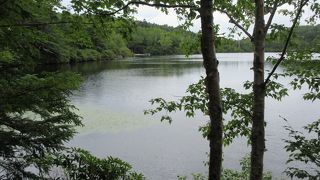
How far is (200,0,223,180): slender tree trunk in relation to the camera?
3439mm

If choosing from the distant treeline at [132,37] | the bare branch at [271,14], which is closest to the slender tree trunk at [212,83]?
the distant treeline at [132,37]

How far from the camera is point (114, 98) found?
96.7 feet

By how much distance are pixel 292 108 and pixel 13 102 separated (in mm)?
20890

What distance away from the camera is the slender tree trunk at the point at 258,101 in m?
4.72

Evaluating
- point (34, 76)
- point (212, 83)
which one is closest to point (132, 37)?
point (212, 83)

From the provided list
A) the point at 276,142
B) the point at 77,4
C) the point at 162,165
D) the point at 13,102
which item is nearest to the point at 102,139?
the point at 162,165

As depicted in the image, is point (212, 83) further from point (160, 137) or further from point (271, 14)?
point (160, 137)

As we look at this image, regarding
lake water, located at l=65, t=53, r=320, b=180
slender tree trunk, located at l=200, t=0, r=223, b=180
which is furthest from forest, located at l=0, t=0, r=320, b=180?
lake water, located at l=65, t=53, r=320, b=180

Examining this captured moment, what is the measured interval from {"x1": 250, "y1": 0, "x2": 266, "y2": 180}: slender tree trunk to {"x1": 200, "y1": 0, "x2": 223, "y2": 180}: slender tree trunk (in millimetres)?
1281

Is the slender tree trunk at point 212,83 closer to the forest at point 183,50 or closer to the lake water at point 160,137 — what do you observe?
the forest at point 183,50

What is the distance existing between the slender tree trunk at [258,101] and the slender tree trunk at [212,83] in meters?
1.28

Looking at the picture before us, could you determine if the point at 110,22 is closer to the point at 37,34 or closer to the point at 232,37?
the point at 37,34

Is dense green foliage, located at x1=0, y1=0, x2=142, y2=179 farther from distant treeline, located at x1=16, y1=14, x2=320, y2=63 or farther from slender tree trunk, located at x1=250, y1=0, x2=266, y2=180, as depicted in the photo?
slender tree trunk, located at x1=250, y1=0, x2=266, y2=180

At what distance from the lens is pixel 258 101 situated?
4.71 metres
